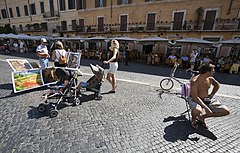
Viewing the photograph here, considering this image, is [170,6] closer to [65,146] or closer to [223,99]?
[223,99]

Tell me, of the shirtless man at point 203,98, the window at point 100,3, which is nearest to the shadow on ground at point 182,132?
the shirtless man at point 203,98

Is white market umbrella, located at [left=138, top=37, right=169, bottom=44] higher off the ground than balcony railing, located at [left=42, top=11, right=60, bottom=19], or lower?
lower

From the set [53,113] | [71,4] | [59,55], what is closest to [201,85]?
[53,113]

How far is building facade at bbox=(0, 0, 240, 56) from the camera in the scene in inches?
517

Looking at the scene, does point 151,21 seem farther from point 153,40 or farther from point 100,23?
point 100,23

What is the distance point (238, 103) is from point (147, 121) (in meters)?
3.56

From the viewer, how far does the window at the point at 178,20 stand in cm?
1490

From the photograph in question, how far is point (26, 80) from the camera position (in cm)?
466

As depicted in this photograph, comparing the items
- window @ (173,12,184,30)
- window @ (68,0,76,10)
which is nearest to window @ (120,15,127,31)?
window @ (173,12,184,30)

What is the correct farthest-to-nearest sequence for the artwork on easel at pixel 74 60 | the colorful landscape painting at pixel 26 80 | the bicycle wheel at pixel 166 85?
the bicycle wheel at pixel 166 85
the artwork on easel at pixel 74 60
the colorful landscape painting at pixel 26 80

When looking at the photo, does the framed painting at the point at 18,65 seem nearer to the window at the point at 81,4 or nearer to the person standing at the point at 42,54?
the person standing at the point at 42,54

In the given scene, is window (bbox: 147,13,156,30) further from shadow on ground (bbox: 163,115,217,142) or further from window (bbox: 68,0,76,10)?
shadow on ground (bbox: 163,115,217,142)

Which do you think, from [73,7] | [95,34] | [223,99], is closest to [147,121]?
[223,99]

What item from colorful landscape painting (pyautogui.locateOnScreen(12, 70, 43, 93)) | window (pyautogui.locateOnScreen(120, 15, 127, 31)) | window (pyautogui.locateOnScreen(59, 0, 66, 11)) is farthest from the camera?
window (pyautogui.locateOnScreen(59, 0, 66, 11))
